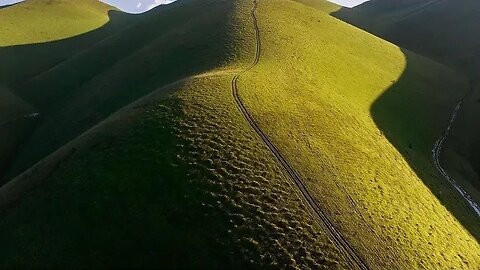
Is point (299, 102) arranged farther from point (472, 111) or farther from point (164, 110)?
point (472, 111)

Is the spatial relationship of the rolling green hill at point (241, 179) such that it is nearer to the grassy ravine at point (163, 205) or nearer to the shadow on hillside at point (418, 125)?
the grassy ravine at point (163, 205)

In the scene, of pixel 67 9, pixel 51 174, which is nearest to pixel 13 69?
pixel 67 9

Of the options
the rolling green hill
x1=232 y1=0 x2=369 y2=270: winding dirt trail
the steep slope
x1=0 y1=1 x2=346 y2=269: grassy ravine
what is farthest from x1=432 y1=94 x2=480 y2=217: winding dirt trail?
the steep slope

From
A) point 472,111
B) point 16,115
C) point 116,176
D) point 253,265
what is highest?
point 116,176

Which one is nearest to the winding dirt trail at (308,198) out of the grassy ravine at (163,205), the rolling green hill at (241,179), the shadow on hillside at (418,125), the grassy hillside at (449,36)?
the rolling green hill at (241,179)

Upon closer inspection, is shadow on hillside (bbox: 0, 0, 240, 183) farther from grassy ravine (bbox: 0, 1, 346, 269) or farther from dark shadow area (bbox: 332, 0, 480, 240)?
dark shadow area (bbox: 332, 0, 480, 240)

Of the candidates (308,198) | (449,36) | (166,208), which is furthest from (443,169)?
(449,36)

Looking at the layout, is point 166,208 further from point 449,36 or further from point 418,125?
point 449,36
